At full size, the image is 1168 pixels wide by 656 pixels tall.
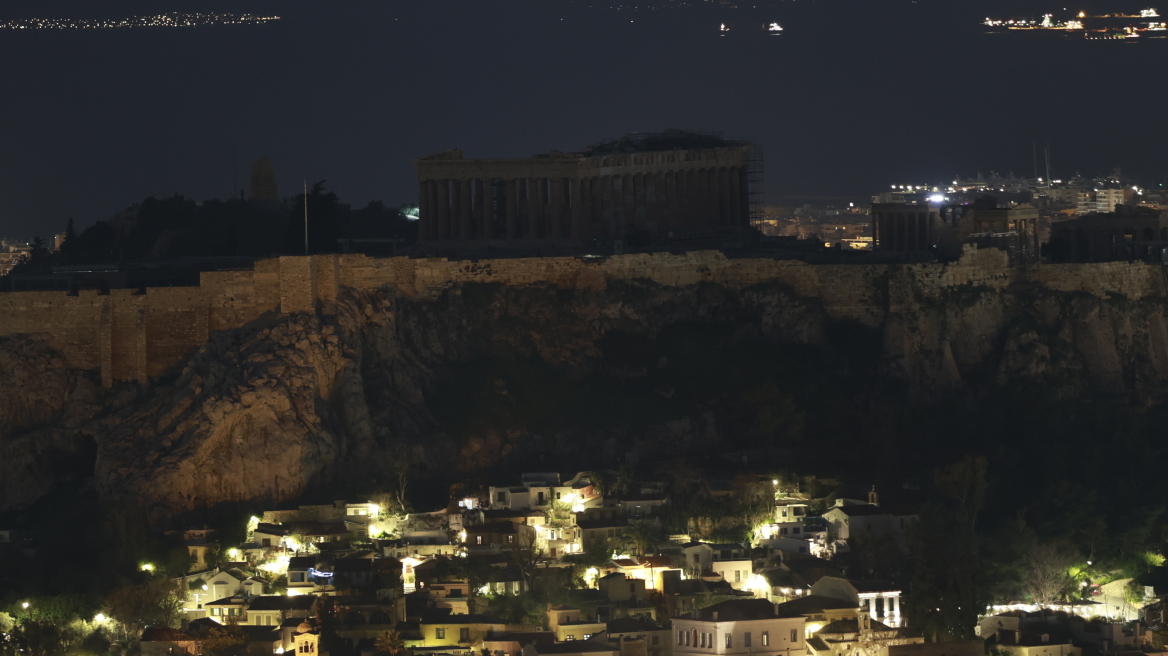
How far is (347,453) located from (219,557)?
6172 mm

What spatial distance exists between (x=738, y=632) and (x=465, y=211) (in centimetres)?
3020

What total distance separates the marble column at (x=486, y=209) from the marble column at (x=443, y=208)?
3.29 feet

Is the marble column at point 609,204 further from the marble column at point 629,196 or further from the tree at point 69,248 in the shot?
the tree at point 69,248

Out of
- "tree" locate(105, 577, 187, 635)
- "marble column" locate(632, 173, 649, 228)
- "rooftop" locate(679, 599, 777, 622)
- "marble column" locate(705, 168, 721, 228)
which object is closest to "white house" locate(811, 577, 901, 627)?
"rooftop" locate(679, 599, 777, 622)

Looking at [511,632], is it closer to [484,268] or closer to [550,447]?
[550,447]

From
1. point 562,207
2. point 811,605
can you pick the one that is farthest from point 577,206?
point 811,605

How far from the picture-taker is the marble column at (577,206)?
100 metres

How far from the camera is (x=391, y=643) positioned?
7344 cm

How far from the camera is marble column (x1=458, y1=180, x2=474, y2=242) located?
331ft

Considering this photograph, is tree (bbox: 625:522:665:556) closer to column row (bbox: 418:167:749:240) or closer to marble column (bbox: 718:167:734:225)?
column row (bbox: 418:167:749:240)

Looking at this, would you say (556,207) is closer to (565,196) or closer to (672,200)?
(565,196)

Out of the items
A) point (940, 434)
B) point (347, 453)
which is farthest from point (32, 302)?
point (940, 434)

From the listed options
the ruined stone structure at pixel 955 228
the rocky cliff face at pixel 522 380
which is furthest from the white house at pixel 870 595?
the ruined stone structure at pixel 955 228

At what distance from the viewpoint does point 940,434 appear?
3548 inches
